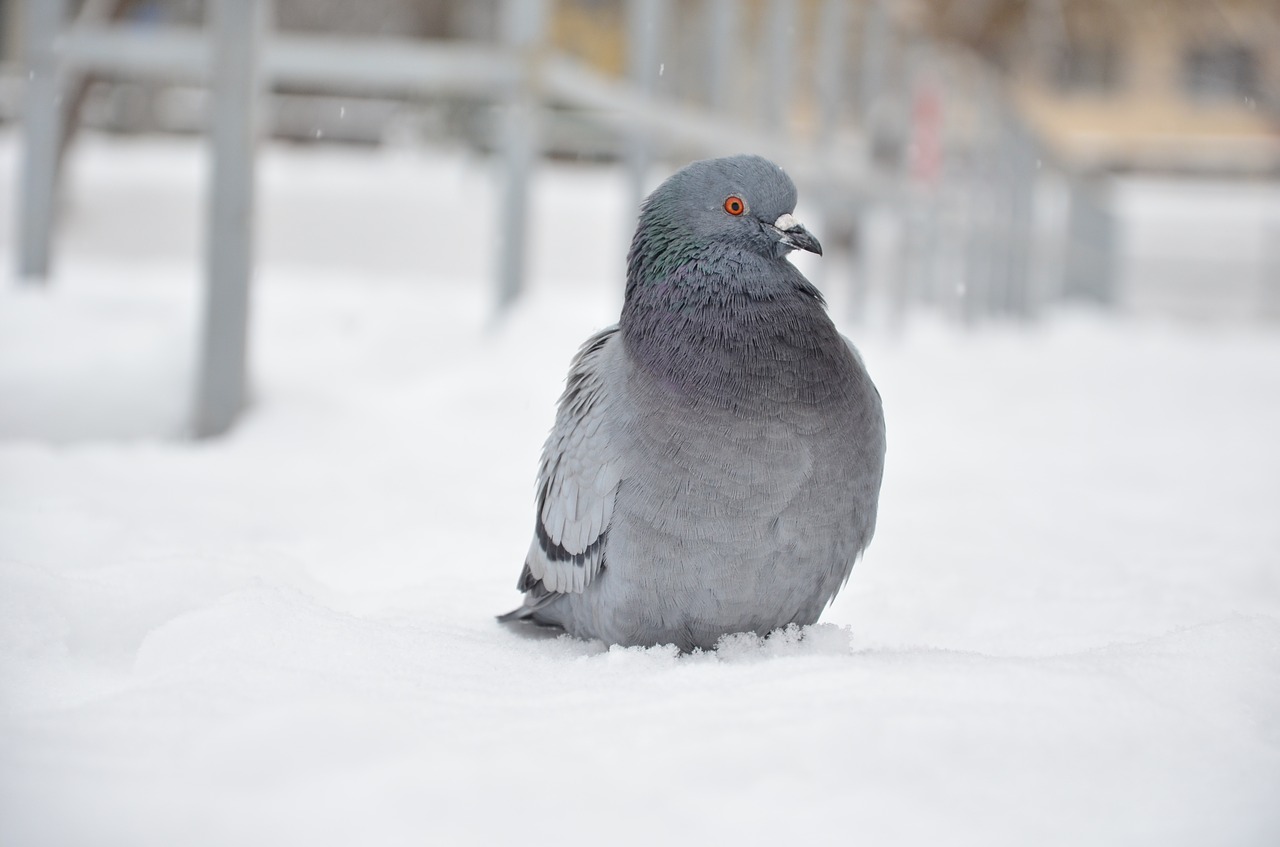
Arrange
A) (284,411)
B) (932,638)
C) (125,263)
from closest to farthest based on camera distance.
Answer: (932,638)
(284,411)
(125,263)

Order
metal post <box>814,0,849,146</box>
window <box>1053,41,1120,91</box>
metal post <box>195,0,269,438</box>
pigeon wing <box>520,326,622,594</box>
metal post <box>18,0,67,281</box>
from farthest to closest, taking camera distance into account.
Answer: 1. window <box>1053,41,1120,91</box>
2. metal post <box>814,0,849,146</box>
3. metal post <box>18,0,67,281</box>
4. metal post <box>195,0,269,438</box>
5. pigeon wing <box>520,326,622,594</box>

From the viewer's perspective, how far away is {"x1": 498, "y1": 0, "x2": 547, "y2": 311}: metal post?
195 inches

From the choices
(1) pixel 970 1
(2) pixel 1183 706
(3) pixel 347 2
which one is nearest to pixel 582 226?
(3) pixel 347 2

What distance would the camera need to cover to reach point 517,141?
5000 millimetres

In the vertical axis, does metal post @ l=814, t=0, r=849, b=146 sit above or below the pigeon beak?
above

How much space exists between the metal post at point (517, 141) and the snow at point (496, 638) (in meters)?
0.18

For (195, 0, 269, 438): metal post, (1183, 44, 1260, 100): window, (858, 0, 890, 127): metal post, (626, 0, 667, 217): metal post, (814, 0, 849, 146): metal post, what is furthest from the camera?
(1183, 44, 1260, 100): window

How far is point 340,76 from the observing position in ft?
16.9

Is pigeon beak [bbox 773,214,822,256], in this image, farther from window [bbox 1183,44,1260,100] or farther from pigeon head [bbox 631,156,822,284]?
window [bbox 1183,44,1260,100]

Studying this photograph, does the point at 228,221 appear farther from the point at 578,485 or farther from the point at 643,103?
the point at 643,103

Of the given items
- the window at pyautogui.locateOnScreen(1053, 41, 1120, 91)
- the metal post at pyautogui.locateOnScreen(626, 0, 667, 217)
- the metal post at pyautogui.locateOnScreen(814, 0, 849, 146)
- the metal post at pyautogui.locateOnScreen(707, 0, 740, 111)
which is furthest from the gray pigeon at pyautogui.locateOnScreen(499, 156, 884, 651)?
the window at pyautogui.locateOnScreen(1053, 41, 1120, 91)

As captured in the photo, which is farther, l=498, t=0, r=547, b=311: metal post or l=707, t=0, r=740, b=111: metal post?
l=707, t=0, r=740, b=111: metal post

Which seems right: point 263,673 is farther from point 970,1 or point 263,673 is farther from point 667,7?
point 970,1

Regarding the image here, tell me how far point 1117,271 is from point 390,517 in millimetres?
22285
